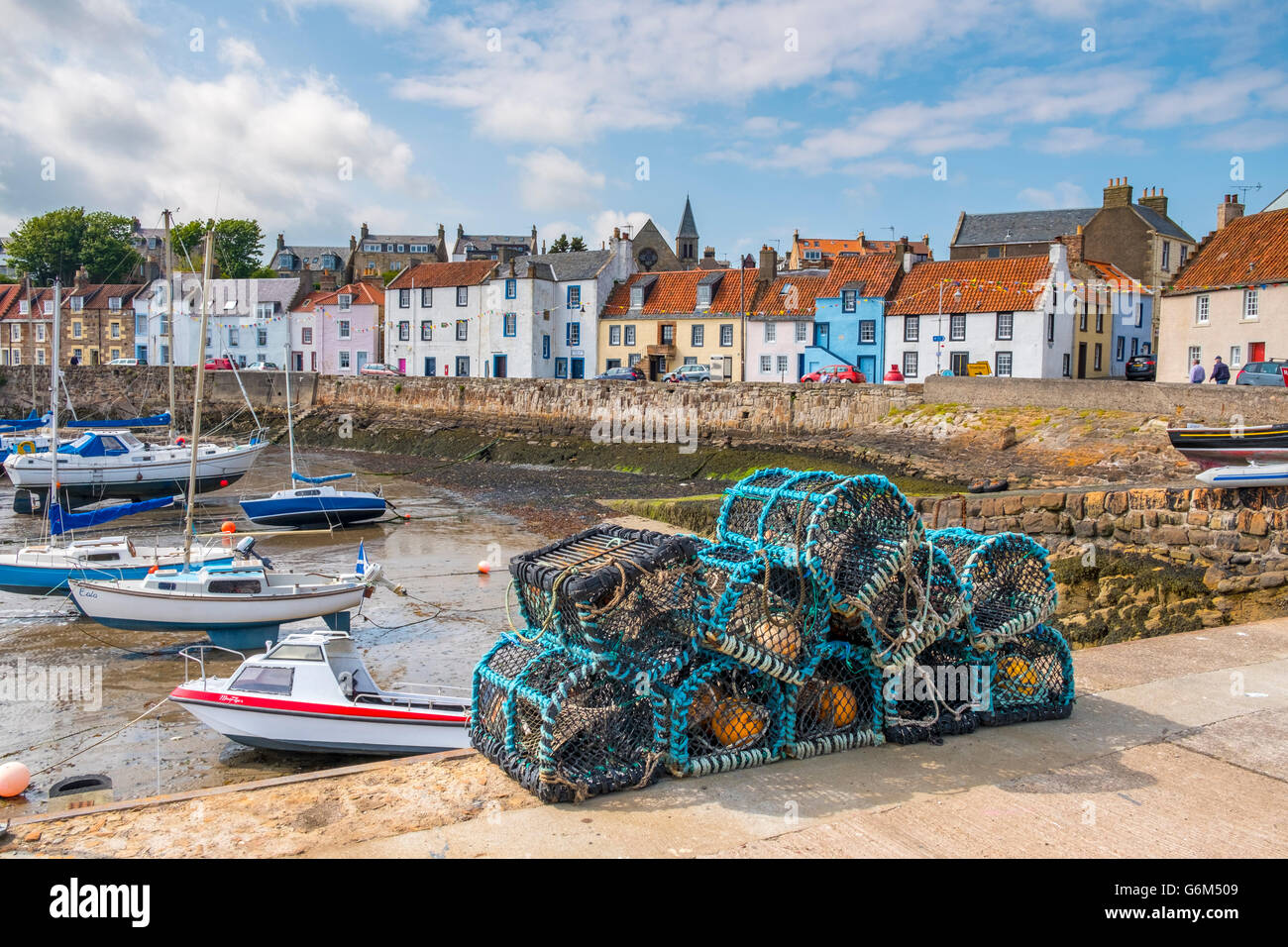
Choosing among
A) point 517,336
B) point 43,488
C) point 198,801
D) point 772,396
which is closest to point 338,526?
point 43,488

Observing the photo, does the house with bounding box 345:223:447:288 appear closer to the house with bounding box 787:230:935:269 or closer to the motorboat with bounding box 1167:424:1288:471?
the house with bounding box 787:230:935:269

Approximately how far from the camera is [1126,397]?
2423 centimetres

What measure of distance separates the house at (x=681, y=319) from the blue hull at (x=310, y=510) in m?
22.9

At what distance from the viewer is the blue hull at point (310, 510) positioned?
23.6m

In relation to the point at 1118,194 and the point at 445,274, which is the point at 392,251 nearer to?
the point at 445,274

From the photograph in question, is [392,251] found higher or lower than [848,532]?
higher

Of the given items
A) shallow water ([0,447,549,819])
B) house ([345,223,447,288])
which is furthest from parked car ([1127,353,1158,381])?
house ([345,223,447,288])

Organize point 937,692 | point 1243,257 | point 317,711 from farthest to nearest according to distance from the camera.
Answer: point 1243,257 < point 317,711 < point 937,692

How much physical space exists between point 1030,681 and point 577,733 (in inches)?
133

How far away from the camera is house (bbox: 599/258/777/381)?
44906 millimetres

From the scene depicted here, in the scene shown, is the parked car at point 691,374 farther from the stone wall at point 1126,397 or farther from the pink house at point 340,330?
the pink house at point 340,330

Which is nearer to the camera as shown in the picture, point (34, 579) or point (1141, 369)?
point (34, 579)

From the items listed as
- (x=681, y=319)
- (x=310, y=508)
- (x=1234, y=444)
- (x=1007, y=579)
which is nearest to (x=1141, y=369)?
(x=681, y=319)

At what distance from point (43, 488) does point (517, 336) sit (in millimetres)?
25323
